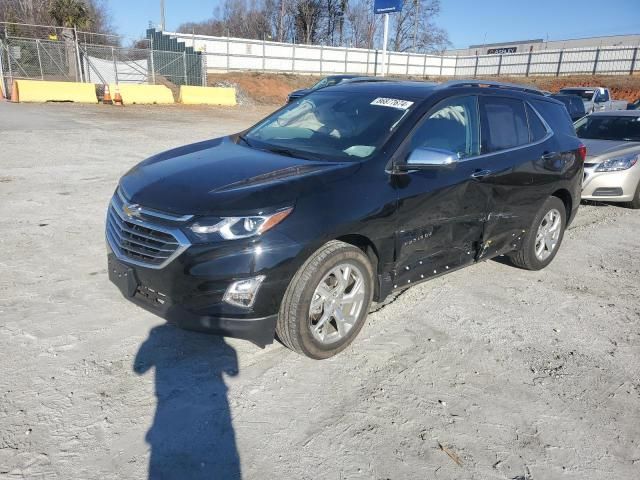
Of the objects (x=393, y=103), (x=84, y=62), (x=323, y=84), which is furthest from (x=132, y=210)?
(x=84, y=62)

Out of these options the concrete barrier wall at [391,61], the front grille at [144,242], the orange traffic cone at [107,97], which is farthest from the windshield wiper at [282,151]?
the concrete barrier wall at [391,61]

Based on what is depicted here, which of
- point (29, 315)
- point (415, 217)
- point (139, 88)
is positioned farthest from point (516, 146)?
point (139, 88)

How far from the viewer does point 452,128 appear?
414 cm

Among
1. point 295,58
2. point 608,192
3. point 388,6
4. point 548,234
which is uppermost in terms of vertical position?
point 388,6

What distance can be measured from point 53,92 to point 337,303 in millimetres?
22078

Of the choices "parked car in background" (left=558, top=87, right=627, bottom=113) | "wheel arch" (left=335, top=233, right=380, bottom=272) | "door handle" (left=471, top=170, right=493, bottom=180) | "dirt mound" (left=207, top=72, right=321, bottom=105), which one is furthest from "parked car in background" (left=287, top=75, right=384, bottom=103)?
"dirt mound" (left=207, top=72, right=321, bottom=105)

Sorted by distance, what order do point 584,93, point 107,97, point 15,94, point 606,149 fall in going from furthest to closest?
point 107,97 < point 584,93 < point 15,94 < point 606,149

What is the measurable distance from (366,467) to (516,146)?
11.0ft

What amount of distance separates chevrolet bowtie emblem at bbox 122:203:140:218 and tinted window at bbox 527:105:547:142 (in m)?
3.71

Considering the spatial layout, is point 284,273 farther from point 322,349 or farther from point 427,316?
point 427,316

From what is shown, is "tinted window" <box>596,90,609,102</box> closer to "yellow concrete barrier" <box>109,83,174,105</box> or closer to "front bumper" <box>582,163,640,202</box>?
"front bumper" <box>582,163,640,202</box>

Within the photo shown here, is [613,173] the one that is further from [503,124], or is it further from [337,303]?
[337,303]

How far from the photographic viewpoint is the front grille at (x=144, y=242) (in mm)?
2988

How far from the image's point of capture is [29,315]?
3770 millimetres
